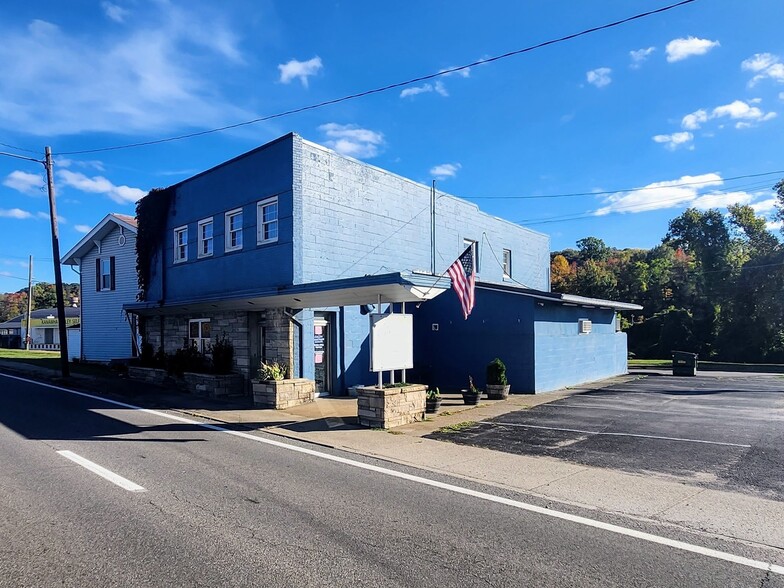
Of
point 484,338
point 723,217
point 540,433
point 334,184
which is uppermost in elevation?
point 723,217

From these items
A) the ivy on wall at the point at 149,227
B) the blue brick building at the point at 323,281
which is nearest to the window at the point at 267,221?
the blue brick building at the point at 323,281

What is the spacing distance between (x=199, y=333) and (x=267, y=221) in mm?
5199

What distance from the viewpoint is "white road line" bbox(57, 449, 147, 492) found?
664 centimetres

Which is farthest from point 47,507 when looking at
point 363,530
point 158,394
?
point 158,394

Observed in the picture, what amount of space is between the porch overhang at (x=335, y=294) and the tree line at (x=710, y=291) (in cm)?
3096

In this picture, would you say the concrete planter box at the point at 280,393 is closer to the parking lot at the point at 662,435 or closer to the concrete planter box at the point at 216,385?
the concrete planter box at the point at 216,385

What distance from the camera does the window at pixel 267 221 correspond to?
53.1ft

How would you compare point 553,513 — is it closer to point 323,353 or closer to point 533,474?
point 533,474

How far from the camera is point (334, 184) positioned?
16.6m

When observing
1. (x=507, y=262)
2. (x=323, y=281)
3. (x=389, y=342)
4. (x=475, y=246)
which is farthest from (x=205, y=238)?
(x=507, y=262)

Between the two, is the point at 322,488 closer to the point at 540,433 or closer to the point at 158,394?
the point at 540,433

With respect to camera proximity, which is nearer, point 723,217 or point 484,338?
point 484,338

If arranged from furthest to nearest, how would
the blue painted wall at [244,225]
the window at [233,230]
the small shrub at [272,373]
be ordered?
the window at [233,230] < the blue painted wall at [244,225] < the small shrub at [272,373]

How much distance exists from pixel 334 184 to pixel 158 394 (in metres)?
8.10
